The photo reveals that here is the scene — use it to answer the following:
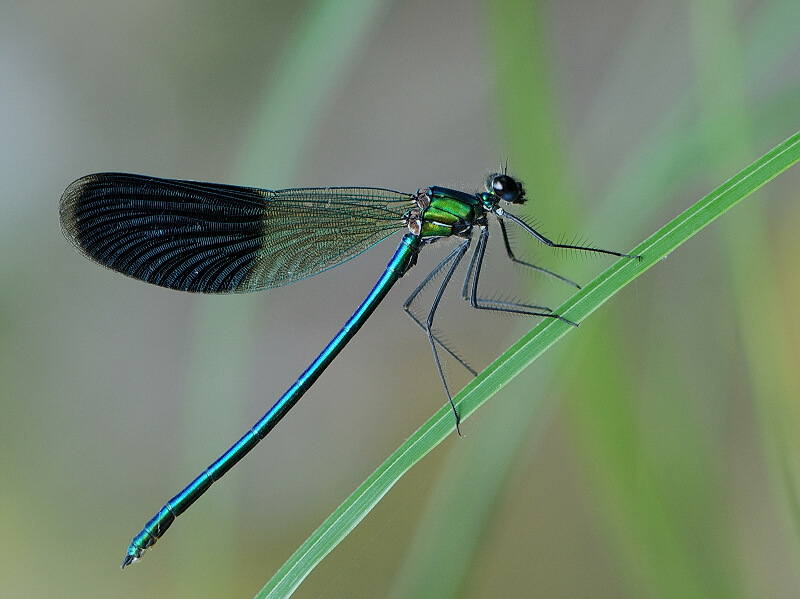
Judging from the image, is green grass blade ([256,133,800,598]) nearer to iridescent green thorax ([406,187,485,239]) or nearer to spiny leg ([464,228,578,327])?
spiny leg ([464,228,578,327])

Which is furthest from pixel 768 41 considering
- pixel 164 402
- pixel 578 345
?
pixel 164 402

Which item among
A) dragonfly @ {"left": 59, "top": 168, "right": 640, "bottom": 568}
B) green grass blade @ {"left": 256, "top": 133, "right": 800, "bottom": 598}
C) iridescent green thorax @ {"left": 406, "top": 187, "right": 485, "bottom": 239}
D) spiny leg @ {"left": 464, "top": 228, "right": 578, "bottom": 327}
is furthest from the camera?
iridescent green thorax @ {"left": 406, "top": 187, "right": 485, "bottom": 239}

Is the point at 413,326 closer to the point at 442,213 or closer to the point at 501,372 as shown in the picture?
the point at 442,213

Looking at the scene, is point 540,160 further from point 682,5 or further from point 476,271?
point 682,5

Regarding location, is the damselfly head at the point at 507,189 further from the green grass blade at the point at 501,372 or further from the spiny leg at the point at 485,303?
the green grass blade at the point at 501,372

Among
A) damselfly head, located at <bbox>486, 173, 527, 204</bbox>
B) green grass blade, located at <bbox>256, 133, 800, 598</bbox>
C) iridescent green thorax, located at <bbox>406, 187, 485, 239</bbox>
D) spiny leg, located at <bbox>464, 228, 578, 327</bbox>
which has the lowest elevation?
green grass blade, located at <bbox>256, 133, 800, 598</bbox>

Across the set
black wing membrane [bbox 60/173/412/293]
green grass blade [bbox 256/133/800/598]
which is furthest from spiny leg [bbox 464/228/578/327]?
green grass blade [bbox 256/133/800/598]

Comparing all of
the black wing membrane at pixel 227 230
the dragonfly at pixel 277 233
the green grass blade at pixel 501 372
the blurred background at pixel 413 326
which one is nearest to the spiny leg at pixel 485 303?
the dragonfly at pixel 277 233
